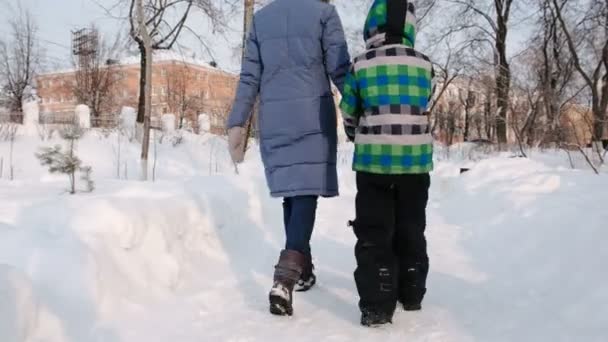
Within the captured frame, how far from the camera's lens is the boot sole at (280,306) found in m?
2.44

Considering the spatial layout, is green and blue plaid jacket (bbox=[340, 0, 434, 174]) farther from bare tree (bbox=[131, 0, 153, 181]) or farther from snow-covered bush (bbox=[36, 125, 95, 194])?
bare tree (bbox=[131, 0, 153, 181])

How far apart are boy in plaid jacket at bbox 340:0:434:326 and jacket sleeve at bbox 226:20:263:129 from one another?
1.71 feet

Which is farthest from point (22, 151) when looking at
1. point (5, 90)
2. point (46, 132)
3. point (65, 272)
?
point (5, 90)

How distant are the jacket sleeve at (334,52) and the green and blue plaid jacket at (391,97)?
0.19 m

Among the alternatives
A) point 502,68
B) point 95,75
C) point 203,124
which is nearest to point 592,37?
point 502,68

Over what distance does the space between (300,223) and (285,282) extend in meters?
0.33

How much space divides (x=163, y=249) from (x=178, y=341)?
3.70ft

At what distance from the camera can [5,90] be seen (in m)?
33.0

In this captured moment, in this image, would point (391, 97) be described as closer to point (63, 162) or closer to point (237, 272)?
point (237, 272)

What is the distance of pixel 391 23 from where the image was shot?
2.41 m

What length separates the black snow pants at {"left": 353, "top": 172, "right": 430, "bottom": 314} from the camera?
7.60ft

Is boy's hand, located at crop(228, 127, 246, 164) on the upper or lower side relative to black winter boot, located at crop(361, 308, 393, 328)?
upper

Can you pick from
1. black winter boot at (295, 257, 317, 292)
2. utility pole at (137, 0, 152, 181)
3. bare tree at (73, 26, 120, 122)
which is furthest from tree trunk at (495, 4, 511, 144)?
bare tree at (73, 26, 120, 122)

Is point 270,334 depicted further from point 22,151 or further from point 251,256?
point 22,151
